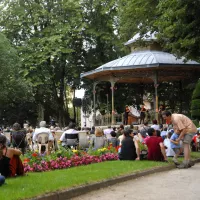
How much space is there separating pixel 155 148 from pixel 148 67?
13.8 m

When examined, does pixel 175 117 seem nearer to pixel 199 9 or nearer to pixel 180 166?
pixel 180 166

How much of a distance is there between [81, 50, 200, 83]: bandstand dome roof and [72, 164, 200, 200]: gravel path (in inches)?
641

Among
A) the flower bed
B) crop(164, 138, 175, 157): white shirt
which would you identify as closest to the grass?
the flower bed

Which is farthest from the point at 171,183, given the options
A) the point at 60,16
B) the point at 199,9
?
the point at 60,16

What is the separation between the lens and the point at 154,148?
13.4 metres

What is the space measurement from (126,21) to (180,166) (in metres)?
17.2

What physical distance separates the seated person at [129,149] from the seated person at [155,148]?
43 centimetres

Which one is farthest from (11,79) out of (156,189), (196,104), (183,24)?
(156,189)

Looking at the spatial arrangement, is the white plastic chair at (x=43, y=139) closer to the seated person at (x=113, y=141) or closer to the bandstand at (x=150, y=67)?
the seated person at (x=113, y=141)

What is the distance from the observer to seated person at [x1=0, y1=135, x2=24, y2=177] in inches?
355

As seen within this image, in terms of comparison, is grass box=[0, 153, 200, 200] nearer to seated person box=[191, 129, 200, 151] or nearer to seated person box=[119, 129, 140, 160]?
seated person box=[119, 129, 140, 160]

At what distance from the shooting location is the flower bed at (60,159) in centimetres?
1111

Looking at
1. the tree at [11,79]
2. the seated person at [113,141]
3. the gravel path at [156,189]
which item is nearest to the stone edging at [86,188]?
the gravel path at [156,189]

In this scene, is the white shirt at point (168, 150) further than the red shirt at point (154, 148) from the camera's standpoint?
Yes
